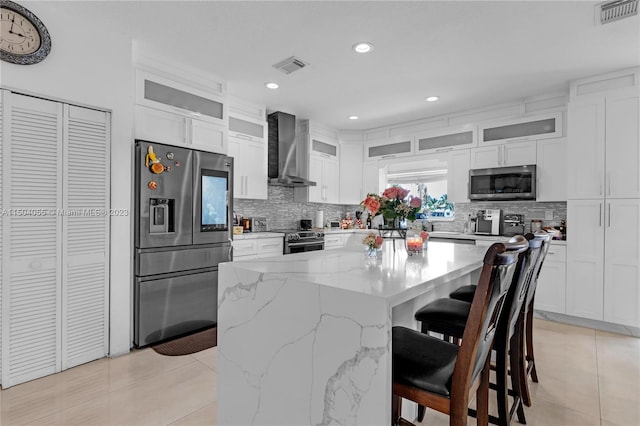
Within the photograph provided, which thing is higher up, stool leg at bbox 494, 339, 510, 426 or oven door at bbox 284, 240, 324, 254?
oven door at bbox 284, 240, 324, 254

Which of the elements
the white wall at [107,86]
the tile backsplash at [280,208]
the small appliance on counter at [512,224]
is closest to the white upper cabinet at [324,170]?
the tile backsplash at [280,208]

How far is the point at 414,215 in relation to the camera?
6.98 ft

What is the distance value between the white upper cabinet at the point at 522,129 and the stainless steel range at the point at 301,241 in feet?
8.58

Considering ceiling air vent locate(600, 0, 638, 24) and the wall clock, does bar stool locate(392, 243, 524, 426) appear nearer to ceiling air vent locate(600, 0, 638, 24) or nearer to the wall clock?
ceiling air vent locate(600, 0, 638, 24)

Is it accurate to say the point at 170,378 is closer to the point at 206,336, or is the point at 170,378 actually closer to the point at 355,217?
the point at 206,336

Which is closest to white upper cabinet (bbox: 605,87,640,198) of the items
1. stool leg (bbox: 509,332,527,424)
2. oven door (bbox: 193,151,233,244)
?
stool leg (bbox: 509,332,527,424)

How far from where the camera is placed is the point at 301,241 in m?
4.60

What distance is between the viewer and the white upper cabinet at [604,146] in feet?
11.1

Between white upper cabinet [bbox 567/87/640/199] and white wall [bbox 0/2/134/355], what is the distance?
14.9 ft

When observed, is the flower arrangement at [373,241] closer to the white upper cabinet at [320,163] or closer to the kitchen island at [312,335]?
the kitchen island at [312,335]

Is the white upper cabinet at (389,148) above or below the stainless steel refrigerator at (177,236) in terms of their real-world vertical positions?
above

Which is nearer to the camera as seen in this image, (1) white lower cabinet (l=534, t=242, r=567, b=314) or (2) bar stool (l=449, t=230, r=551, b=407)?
(2) bar stool (l=449, t=230, r=551, b=407)

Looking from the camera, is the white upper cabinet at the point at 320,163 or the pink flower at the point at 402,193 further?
the white upper cabinet at the point at 320,163

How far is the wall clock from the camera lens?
2.21m
